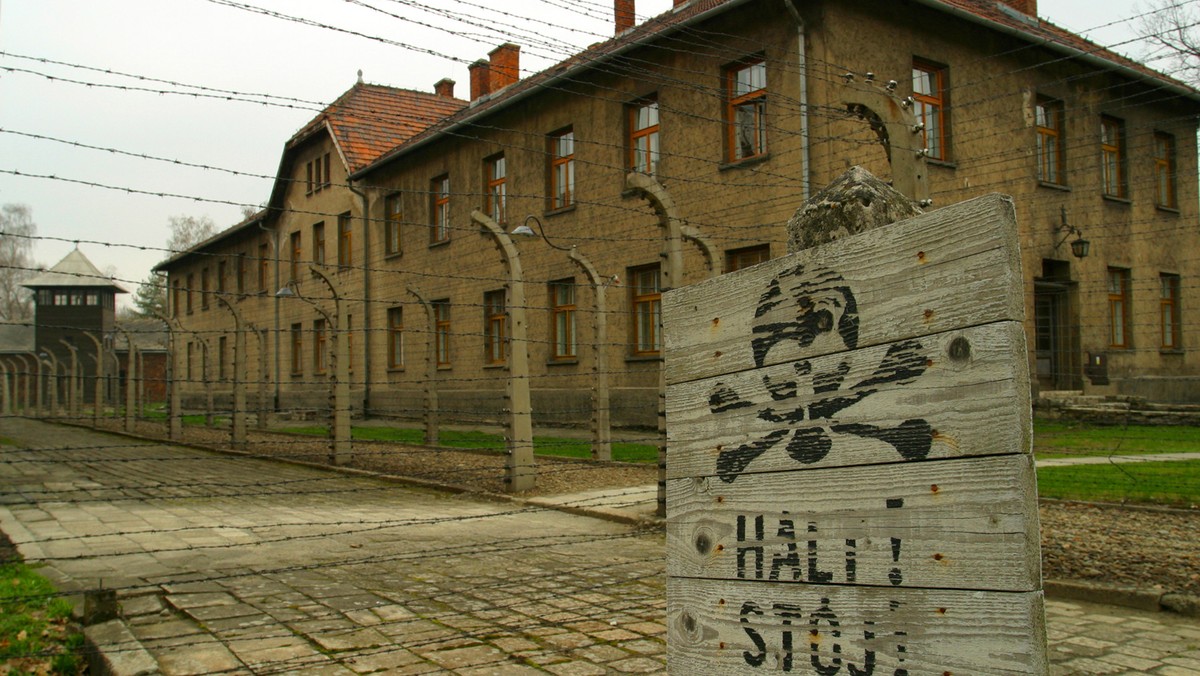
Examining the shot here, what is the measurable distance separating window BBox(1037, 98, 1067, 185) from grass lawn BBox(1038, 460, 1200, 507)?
32.3 feet

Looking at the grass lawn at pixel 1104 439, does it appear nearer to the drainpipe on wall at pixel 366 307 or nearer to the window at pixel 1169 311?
the window at pixel 1169 311

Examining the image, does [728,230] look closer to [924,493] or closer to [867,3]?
[867,3]

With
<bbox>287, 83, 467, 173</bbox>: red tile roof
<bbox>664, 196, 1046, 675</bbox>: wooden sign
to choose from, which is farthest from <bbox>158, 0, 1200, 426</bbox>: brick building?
<bbox>664, 196, 1046, 675</bbox>: wooden sign

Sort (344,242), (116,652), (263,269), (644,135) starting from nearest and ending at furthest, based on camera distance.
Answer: (116,652), (644,135), (344,242), (263,269)

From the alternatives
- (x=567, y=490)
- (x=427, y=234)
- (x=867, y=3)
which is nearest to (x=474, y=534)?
(x=567, y=490)

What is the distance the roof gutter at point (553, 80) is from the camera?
46.2 feet

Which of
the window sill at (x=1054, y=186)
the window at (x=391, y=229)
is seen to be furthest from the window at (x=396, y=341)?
the window sill at (x=1054, y=186)

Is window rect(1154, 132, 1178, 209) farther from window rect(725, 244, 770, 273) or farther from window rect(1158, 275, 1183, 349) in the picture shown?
window rect(725, 244, 770, 273)

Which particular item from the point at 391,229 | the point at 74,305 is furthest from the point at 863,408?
the point at 74,305

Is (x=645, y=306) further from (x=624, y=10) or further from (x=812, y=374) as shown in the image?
(x=812, y=374)

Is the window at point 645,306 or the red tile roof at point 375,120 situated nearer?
the window at point 645,306

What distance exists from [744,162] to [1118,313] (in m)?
10.7

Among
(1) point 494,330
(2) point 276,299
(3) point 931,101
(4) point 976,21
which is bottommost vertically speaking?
(1) point 494,330

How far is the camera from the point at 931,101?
1756cm
